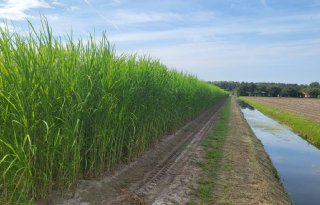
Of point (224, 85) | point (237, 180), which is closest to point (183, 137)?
point (237, 180)

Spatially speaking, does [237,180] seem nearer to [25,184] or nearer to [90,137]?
[90,137]

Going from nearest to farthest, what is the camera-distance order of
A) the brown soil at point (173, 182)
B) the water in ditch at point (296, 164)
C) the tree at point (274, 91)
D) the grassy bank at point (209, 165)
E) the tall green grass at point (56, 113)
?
the tall green grass at point (56, 113) < the brown soil at point (173, 182) < the grassy bank at point (209, 165) < the water in ditch at point (296, 164) < the tree at point (274, 91)

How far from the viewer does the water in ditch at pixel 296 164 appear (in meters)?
9.64

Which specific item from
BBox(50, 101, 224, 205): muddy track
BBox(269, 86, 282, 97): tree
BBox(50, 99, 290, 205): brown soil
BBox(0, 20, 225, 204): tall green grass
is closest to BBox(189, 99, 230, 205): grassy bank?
BBox(50, 99, 290, 205): brown soil

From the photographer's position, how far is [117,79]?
7371mm

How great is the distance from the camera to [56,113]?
18.4 feet

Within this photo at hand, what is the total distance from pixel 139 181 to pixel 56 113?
271 centimetres

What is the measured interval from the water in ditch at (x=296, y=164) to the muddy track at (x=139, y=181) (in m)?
3.07

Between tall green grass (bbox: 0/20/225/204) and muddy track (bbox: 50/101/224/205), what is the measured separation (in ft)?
0.89

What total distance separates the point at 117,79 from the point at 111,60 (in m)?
0.41

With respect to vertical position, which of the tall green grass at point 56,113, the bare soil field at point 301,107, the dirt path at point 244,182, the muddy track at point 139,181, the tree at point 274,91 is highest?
the tree at point 274,91

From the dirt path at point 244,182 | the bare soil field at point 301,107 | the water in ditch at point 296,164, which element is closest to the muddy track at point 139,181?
the dirt path at point 244,182

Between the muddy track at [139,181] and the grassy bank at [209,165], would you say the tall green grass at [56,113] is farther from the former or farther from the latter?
the grassy bank at [209,165]

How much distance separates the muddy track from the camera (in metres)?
6.23
